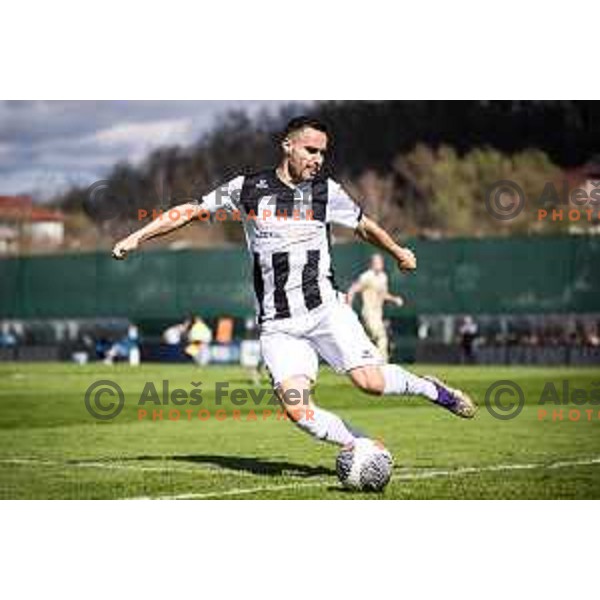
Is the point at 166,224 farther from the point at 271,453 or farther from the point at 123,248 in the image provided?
the point at 271,453

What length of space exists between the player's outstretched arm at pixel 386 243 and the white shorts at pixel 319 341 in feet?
1.71

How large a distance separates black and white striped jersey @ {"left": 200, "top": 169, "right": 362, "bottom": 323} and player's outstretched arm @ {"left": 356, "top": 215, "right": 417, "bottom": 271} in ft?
0.27

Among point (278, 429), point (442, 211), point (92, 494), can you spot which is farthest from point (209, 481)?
point (442, 211)

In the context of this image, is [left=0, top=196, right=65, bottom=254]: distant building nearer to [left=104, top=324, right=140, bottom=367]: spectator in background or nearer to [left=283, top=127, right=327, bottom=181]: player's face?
[left=104, top=324, right=140, bottom=367]: spectator in background

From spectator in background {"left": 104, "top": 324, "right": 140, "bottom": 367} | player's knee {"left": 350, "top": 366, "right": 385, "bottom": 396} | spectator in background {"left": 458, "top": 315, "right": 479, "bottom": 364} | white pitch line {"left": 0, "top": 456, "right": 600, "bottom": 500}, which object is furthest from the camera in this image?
spectator in background {"left": 104, "top": 324, "right": 140, "bottom": 367}

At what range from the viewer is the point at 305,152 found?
1049 cm

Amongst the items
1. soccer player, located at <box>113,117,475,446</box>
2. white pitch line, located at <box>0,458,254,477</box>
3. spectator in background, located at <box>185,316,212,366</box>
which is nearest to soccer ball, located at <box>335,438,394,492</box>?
soccer player, located at <box>113,117,475,446</box>

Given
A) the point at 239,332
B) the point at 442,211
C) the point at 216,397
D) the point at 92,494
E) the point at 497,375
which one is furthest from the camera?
the point at 442,211

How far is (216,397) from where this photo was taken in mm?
23391

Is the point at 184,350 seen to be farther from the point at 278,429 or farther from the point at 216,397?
the point at 278,429

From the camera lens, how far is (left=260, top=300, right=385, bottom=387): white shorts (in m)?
10.6

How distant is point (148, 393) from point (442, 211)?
23.6 meters
